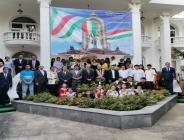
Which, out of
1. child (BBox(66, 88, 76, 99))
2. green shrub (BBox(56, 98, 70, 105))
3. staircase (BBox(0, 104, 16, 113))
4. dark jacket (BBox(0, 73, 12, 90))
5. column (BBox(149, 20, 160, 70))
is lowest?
staircase (BBox(0, 104, 16, 113))

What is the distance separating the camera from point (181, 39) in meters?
25.2

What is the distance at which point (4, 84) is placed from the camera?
1239cm

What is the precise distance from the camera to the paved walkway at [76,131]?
7.28 meters

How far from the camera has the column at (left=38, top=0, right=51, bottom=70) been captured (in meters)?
15.7

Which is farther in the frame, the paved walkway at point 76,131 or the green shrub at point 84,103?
the green shrub at point 84,103

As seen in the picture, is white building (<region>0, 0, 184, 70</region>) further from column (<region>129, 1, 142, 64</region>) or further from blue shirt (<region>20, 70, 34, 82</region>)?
blue shirt (<region>20, 70, 34, 82</region>)

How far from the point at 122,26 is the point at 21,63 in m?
5.90

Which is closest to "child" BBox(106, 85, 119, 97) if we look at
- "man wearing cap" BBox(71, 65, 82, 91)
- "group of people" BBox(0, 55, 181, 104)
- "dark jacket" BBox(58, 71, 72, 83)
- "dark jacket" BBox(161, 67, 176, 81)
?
"group of people" BBox(0, 55, 181, 104)

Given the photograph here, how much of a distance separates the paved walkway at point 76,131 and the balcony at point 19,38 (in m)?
10.1

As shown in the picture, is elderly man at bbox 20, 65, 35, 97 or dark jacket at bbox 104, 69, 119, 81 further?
dark jacket at bbox 104, 69, 119, 81

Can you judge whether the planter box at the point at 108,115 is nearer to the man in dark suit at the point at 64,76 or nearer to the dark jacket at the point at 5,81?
the man in dark suit at the point at 64,76

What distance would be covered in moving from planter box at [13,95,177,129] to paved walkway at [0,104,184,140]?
0.66 feet

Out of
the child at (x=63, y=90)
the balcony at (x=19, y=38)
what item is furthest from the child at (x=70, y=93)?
the balcony at (x=19, y=38)

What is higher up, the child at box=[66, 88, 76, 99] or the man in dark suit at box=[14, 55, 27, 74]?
the man in dark suit at box=[14, 55, 27, 74]
